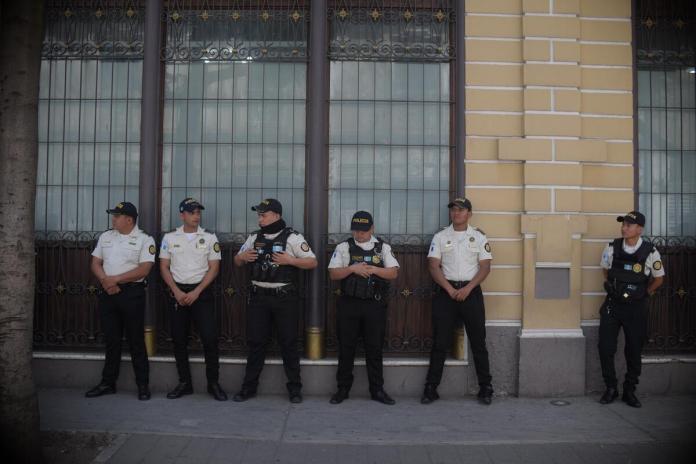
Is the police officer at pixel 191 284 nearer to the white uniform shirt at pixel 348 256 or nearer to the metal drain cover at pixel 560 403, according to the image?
the white uniform shirt at pixel 348 256

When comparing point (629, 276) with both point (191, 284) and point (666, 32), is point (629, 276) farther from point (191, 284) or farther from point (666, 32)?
point (191, 284)

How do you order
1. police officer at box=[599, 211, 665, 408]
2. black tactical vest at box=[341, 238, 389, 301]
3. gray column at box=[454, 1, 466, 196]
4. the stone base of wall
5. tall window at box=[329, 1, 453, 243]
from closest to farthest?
black tactical vest at box=[341, 238, 389, 301] < police officer at box=[599, 211, 665, 408] < the stone base of wall < gray column at box=[454, 1, 466, 196] < tall window at box=[329, 1, 453, 243]

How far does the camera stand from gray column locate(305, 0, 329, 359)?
6.57 metres

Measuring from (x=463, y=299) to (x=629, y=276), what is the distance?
171 centimetres

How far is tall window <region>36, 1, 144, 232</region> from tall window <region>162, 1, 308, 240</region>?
1.50 ft

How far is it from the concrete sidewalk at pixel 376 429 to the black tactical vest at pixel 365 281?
1171 mm

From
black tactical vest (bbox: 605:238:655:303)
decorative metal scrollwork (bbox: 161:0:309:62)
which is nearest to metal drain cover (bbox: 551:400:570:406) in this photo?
black tactical vest (bbox: 605:238:655:303)

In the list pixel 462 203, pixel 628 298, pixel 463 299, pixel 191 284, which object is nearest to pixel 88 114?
pixel 191 284

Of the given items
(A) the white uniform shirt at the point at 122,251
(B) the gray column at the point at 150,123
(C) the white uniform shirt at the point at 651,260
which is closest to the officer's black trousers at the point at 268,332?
(A) the white uniform shirt at the point at 122,251

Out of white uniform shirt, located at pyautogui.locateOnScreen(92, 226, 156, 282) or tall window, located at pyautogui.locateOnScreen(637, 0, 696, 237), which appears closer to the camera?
white uniform shirt, located at pyautogui.locateOnScreen(92, 226, 156, 282)

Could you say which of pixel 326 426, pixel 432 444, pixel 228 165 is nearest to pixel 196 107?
pixel 228 165

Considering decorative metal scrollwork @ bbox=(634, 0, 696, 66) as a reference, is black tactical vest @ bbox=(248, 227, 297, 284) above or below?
below

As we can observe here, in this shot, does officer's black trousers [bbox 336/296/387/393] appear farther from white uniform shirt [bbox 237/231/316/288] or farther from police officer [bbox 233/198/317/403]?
white uniform shirt [bbox 237/231/316/288]

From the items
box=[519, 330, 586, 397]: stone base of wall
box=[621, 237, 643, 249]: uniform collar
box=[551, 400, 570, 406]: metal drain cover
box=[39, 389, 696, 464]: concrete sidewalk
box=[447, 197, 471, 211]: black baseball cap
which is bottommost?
box=[39, 389, 696, 464]: concrete sidewalk
